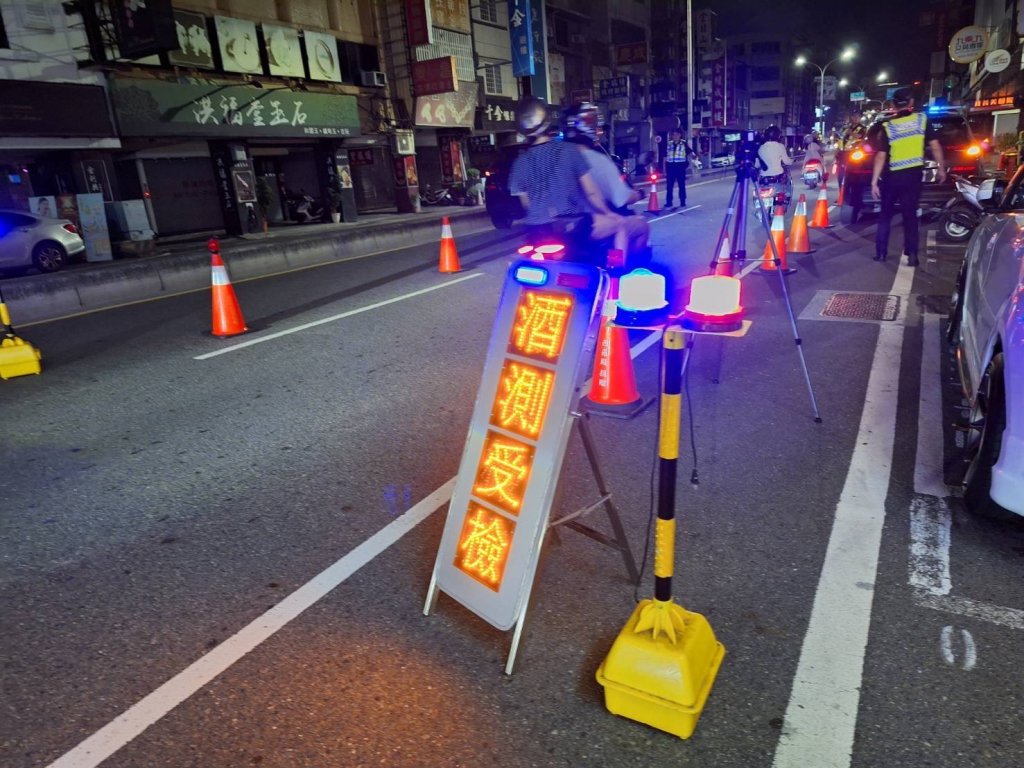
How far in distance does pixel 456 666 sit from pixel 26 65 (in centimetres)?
1963

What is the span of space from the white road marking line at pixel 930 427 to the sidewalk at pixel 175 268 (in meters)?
11.7

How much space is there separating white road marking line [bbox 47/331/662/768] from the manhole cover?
5547 mm

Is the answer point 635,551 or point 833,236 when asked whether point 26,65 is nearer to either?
point 833,236

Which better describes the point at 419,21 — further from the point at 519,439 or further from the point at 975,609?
the point at 975,609

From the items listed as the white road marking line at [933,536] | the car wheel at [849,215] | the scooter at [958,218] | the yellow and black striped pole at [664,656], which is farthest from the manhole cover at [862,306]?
the car wheel at [849,215]

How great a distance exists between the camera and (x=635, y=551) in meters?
3.34

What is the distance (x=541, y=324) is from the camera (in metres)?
2.63

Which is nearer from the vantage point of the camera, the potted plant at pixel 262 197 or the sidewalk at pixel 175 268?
the sidewalk at pixel 175 268

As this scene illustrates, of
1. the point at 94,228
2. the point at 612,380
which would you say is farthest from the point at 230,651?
the point at 94,228

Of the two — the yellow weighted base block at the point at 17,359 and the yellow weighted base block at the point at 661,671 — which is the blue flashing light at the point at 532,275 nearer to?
the yellow weighted base block at the point at 661,671

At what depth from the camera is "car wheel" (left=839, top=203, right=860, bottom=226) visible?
14465 mm

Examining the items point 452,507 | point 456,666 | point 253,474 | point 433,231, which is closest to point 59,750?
point 456,666

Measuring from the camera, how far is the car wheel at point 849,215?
14.5 meters

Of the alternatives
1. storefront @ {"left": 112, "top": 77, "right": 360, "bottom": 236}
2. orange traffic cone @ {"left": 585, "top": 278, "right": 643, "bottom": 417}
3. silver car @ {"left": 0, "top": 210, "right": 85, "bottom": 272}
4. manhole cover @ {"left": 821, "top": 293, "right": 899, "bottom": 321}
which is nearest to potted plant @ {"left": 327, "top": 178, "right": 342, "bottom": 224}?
storefront @ {"left": 112, "top": 77, "right": 360, "bottom": 236}
